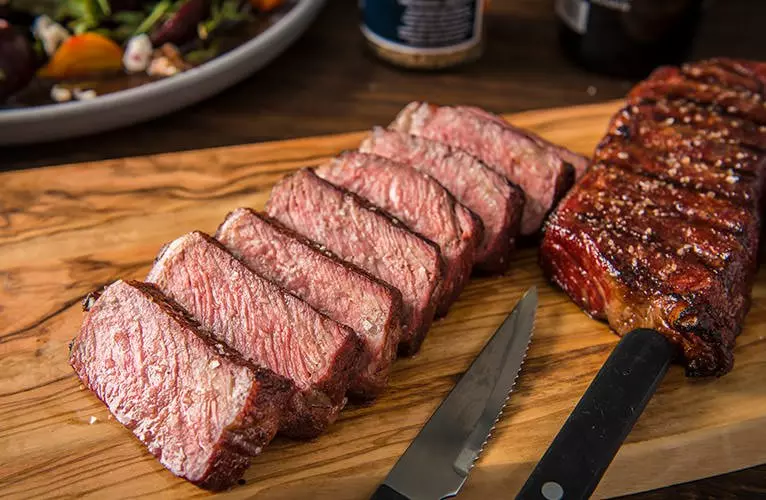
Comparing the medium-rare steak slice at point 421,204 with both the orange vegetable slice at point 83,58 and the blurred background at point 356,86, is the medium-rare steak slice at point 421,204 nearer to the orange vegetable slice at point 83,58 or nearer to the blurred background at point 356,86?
the blurred background at point 356,86

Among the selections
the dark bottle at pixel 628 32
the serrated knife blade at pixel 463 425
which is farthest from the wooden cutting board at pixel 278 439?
the dark bottle at pixel 628 32

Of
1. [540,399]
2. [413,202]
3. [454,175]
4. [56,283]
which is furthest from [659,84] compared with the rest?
[56,283]

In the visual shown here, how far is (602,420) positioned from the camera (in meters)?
2.24

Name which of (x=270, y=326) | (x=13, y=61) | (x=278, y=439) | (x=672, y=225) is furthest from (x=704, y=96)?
(x=13, y=61)

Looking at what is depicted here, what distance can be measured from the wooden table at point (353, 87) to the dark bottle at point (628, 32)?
0.15 m

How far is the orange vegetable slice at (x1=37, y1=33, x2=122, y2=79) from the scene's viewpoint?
3.71 m

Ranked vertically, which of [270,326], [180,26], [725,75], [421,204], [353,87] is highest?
[725,75]

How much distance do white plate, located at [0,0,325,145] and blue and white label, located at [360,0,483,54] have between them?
0.43 metres

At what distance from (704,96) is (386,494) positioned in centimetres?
200

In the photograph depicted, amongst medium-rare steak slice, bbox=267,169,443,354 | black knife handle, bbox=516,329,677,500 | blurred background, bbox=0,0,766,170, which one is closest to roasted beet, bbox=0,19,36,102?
blurred background, bbox=0,0,766,170

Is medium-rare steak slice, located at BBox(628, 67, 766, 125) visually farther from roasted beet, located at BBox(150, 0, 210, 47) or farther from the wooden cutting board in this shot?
roasted beet, located at BBox(150, 0, 210, 47)

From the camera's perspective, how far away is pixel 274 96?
4.27 metres

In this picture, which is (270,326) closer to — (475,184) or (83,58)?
(475,184)

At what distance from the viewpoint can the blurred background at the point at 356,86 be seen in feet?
12.9
